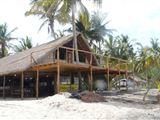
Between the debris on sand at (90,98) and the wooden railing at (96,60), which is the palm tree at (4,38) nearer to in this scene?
the wooden railing at (96,60)

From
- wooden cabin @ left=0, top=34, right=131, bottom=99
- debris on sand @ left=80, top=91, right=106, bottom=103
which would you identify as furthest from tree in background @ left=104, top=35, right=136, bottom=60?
debris on sand @ left=80, top=91, right=106, bottom=103

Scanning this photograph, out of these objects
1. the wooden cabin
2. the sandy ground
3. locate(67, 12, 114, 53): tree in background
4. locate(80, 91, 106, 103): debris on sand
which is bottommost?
the sandy ground

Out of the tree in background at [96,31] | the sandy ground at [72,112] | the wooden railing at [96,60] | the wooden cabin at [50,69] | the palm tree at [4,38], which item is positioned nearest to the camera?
the sandy ground at [72,112]

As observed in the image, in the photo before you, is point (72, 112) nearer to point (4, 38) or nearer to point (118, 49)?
point (118, 49)

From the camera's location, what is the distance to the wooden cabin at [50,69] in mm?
23944

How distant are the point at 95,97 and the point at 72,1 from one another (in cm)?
1026

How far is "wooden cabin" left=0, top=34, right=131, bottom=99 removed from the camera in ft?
78.6

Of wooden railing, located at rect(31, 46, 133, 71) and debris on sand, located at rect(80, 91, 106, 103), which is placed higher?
wooden railing, located at rect(31, 46, 133, 71)

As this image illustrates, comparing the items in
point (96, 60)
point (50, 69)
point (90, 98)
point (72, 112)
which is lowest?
point (72, 112)

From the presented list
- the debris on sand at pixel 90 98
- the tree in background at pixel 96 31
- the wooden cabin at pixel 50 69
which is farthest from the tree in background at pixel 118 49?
the debris on sand at pixel 90 98

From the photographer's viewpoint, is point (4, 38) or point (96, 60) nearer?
point (96, 60)

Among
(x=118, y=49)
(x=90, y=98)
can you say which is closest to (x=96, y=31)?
(x=118, y=49)

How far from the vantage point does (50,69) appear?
83.0ft

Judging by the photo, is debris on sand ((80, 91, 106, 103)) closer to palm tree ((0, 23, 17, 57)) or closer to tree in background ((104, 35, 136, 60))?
tree in background ((104, 35, 136, 60))
